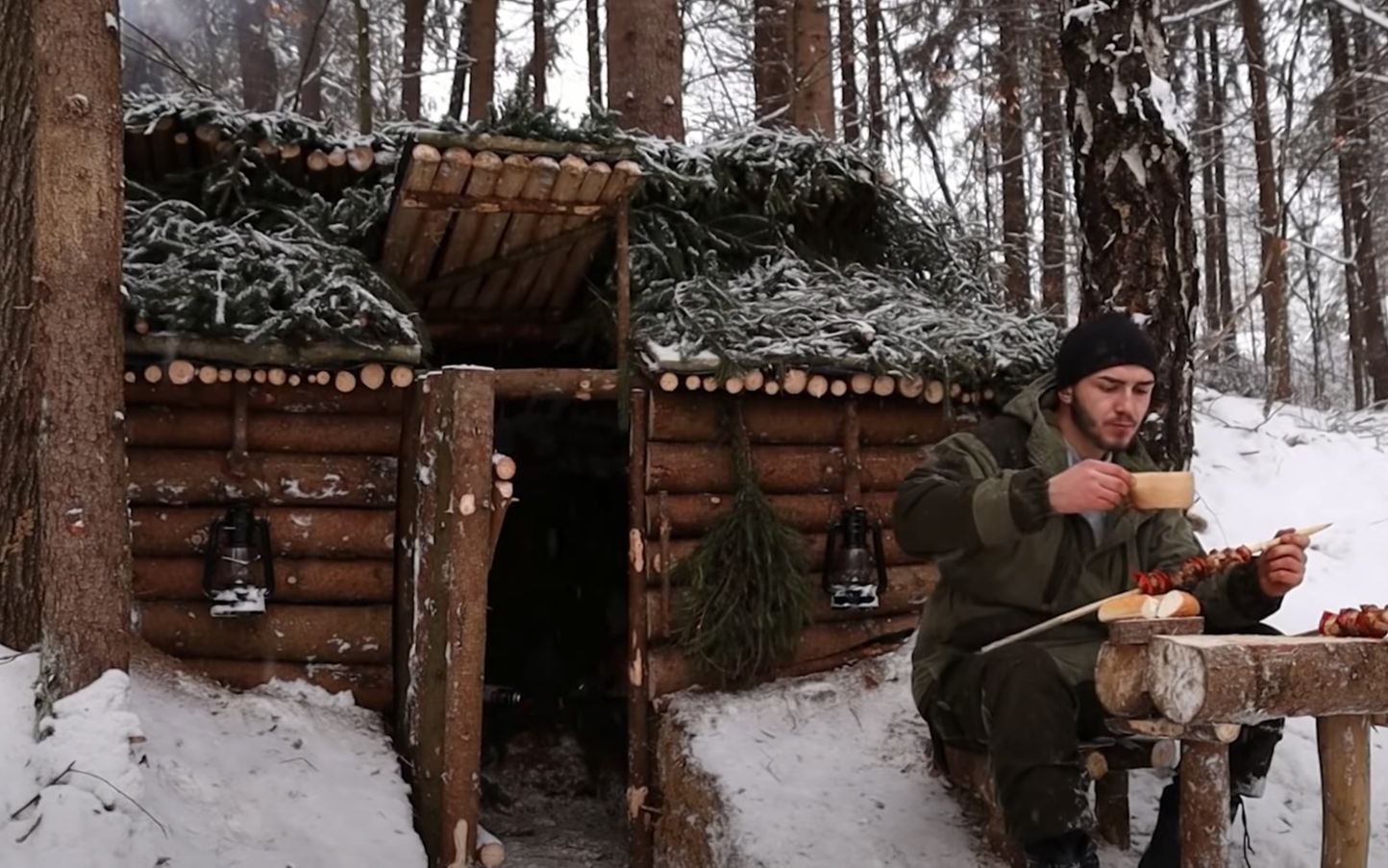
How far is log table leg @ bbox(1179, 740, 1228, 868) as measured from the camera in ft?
10.4

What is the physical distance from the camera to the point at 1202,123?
581 inches

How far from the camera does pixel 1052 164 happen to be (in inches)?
481

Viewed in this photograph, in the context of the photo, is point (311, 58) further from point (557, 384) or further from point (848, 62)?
point (557, 384)

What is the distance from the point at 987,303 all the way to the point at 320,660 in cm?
390

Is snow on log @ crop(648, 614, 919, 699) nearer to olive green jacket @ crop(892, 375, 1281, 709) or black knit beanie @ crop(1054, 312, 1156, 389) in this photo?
olive green jacket @ crop(892, 375, 1281, 709)

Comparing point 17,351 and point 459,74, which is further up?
point 459,74

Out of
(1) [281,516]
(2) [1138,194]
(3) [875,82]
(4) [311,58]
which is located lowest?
(1) [281,516]

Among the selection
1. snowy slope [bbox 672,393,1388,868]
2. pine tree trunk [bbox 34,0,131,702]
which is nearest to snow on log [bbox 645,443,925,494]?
snowy slope [bbox 672,393,1388,868]

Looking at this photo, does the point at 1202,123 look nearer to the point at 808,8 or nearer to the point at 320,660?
the point at 808,8

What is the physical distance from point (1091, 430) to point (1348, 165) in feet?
42.6

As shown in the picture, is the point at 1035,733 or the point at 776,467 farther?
the point at 776,467

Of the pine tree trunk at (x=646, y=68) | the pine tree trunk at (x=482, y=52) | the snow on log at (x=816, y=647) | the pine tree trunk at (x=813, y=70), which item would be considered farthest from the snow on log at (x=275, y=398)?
the pine tree trunk at (x=482, y=52)

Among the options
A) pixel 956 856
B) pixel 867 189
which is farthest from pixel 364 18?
pixel 956 856

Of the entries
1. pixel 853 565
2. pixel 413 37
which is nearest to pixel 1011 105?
pixel 413 37
